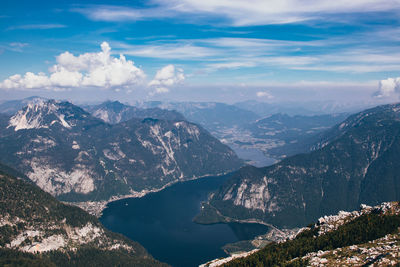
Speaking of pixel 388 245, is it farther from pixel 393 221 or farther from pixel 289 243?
pixel 289 243

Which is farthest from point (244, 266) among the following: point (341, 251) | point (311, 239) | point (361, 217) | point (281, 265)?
point (361, 217)

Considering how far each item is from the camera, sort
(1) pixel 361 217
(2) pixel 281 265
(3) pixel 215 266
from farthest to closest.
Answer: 1. (3) pixel 215 266
2. (1) pixel 361 217
3. (2) pixel 281 265

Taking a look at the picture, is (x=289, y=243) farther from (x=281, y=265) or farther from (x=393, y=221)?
(x=393, y=221)

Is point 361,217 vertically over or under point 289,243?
over

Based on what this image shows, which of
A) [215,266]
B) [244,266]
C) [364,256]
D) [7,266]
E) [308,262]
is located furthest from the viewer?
[7,266]

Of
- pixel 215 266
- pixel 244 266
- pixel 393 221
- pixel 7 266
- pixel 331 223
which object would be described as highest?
pixel 393 221

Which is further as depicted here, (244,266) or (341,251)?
(244,266)
